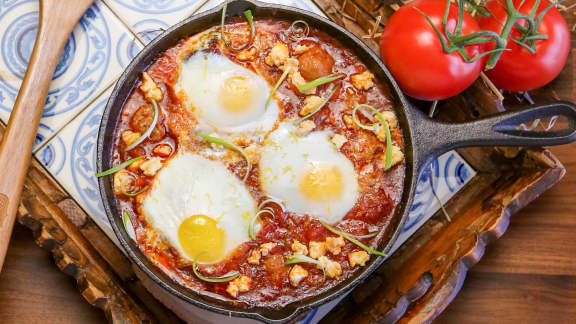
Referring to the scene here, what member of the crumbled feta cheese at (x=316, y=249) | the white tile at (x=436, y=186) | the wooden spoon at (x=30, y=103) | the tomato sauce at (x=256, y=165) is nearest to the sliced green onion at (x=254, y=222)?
the tomato sauce at (x=256, y=165)

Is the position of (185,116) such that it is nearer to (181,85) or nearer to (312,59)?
(181,85)

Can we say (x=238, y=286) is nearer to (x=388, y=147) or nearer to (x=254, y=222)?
(x=254, y=222)

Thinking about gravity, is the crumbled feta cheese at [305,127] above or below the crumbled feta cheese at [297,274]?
above

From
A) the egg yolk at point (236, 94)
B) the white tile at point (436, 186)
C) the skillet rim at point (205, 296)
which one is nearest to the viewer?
the skillet rim at point (205, 296)

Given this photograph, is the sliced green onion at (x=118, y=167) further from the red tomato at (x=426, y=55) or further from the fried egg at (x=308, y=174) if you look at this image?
the red tomato at (x=426, y=55)

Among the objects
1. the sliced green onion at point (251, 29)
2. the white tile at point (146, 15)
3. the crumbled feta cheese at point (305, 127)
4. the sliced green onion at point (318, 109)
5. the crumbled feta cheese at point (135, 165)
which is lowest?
the crumbled feta cheese at point (305, 127)

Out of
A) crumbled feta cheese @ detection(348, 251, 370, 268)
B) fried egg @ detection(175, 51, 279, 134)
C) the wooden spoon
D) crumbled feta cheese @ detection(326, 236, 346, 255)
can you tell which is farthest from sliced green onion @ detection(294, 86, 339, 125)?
the wooden spoon

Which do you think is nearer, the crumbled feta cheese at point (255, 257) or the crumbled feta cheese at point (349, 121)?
the crumbled feta cheese at point (255, 257)
